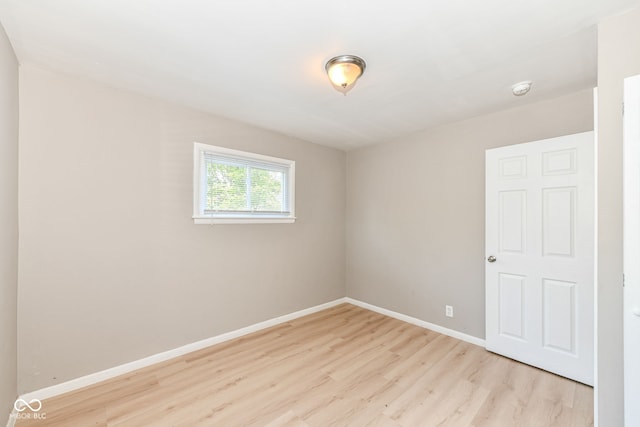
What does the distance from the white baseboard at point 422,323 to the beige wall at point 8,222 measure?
3406 millimetres

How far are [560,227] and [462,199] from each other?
0.87m

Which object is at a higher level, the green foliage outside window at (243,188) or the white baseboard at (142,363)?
the green foliage outside window at (243,188)

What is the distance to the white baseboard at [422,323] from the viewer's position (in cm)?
282

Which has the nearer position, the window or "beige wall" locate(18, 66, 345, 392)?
"beige wall" locate(18, 66, 345, 392)

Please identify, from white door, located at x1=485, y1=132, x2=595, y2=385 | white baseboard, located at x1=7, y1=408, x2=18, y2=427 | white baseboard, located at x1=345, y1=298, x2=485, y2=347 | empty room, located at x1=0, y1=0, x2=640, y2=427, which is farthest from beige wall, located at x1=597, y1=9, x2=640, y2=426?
white baseboard, located at x1=7, y1=408, x2=18, y2=427

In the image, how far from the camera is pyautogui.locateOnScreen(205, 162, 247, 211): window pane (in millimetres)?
2770

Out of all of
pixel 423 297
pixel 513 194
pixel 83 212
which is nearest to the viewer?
pixel 83 212

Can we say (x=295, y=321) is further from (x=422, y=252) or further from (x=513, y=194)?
(x=513, y=194)

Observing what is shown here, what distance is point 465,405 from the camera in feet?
6.17

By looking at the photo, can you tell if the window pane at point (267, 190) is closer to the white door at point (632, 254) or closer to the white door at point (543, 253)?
the white door at point (543, 253)

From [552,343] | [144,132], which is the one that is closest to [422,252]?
[552,343]

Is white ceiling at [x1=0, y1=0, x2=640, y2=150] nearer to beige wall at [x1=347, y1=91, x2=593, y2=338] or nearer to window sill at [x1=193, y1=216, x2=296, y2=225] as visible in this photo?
beige wall at [x1=347, y1=91, x2=593, y2=338]

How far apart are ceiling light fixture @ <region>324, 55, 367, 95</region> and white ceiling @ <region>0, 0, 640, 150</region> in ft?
0.18

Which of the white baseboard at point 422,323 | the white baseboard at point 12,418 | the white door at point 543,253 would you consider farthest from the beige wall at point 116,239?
the white door at point 543,253
